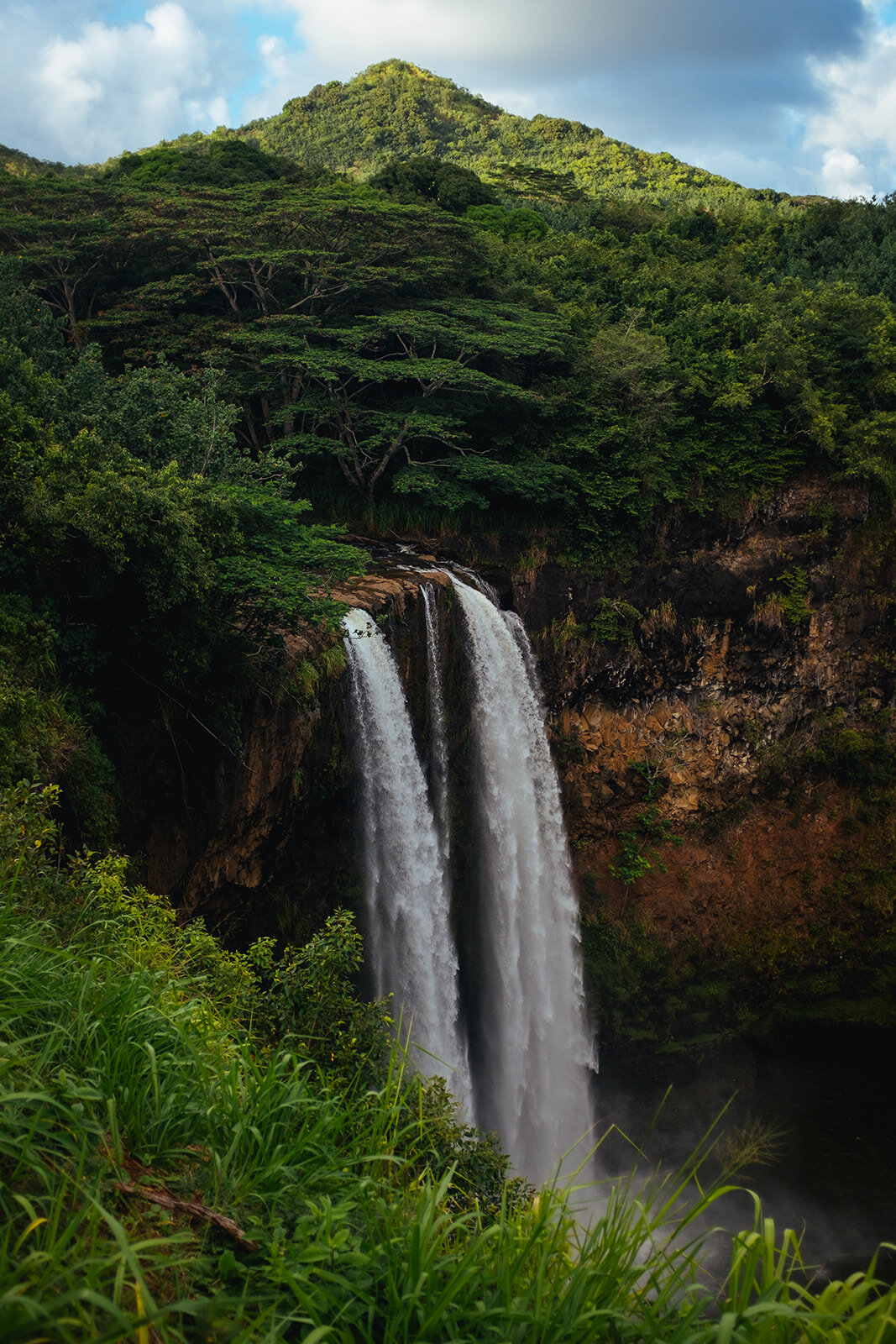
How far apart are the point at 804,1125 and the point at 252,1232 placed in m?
15.7

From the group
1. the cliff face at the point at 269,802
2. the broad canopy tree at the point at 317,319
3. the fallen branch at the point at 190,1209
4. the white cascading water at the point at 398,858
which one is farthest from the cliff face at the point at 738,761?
the fallen branch at the point at 190,1209

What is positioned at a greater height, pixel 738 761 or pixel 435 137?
pixel 435 137

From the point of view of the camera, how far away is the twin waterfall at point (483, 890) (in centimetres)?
1091

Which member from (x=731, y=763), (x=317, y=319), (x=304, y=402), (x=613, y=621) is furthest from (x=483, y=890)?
(x=317, y=319)

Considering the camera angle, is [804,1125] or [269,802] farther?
[804,1125]

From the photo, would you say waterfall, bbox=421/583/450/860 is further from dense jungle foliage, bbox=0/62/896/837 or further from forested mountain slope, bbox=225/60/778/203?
forested mountain slope, bbox=225/60/778/203

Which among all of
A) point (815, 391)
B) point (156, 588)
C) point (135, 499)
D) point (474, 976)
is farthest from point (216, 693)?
point (815, 391)

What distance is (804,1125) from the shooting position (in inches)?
578

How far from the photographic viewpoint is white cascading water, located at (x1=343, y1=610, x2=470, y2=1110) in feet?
35.3

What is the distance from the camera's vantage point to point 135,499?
24.1 ft

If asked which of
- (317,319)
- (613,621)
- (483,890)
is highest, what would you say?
(317,319)

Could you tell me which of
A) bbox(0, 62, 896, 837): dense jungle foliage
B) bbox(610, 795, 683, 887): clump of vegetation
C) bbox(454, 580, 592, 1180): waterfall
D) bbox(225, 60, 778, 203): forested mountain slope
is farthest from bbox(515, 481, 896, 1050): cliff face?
bbox(225, 60, 778, 203): forested mountain slope

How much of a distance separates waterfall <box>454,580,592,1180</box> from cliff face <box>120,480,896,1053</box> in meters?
1.83

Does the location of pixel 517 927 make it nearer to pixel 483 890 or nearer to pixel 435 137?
pixel 483 890
